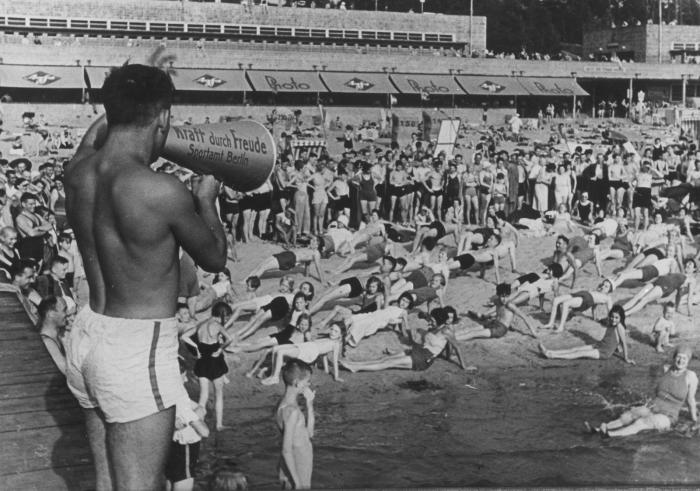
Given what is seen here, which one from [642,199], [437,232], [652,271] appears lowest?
[652,271]

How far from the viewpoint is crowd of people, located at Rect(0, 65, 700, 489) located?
8.96 ft

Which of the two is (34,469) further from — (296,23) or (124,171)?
(296,23)

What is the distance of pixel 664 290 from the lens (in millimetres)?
13203

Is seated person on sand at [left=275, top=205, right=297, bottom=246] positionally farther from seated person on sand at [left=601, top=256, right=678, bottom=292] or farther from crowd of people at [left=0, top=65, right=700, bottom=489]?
seated person on sand at [left=601, top=256, right=678, bottom=292]

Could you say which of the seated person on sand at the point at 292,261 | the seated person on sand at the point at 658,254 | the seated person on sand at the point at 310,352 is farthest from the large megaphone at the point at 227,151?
the seated person on sand at the point at 658,254

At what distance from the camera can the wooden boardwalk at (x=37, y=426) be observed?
3.96 m

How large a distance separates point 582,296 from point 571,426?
3.30m

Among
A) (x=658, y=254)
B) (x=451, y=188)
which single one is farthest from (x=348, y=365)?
(x=451, y=188)

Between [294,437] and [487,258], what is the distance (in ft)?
27.4

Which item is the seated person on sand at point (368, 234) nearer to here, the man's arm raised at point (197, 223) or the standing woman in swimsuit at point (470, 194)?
the standing woman in swimsuit at point (470, 194)

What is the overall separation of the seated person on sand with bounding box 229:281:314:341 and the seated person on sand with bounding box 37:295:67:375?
3.65 metres

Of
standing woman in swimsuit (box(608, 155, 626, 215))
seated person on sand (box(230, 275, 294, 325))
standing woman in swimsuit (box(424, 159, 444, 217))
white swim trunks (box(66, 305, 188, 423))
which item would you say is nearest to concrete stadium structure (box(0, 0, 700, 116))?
standing woman in swimsuit (box(424, 159, 444, 217))

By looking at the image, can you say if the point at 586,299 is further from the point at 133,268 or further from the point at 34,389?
the point at 133,268

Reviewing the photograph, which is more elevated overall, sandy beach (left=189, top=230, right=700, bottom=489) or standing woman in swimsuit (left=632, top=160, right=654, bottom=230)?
standing woman in swimsuit (left=632, top=160, right=654, bottom=230)
